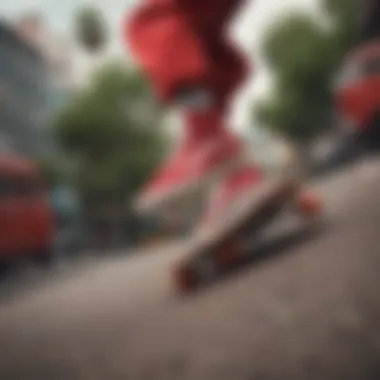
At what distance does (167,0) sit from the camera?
962 mm

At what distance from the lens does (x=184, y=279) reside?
94 cm

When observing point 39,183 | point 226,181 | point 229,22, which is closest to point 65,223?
point 39,183

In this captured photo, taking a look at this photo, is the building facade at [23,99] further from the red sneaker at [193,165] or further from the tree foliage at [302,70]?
the tree foliage at [302,70]

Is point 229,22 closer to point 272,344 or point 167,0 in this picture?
point 167,0

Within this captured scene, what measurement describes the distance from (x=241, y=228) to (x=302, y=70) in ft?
0.65

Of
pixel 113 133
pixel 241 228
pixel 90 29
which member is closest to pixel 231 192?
pixel 241 228

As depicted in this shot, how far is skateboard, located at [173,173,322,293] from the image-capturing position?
934 millimetres

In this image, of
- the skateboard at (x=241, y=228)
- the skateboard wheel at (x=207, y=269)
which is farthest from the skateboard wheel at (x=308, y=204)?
the skateboard wheel at (x=207, y=269)

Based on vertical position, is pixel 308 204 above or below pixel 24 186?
below

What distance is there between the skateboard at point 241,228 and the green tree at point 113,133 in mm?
113

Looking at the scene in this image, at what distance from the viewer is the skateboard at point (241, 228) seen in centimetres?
93

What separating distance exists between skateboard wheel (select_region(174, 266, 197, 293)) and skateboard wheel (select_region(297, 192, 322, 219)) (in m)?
0.14

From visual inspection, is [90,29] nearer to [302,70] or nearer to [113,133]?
[113,133]

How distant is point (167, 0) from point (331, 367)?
1.51 ft
